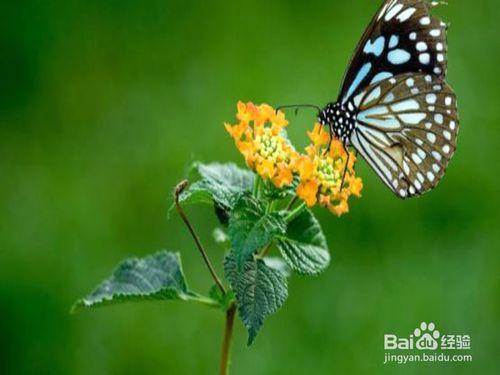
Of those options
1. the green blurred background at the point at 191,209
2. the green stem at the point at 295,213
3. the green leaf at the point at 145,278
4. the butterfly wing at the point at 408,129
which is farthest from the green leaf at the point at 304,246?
the green blurred background at the point at 191,209

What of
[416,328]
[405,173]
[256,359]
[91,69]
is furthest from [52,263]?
[405,173]

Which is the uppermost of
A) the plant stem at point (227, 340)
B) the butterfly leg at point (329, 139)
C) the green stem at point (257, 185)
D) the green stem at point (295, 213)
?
the butterfly leg at point (329, 139)

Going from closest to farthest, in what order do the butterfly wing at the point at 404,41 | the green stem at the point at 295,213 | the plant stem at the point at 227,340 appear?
the plant stem at the point at 227,340
the green stem at the point at 295,213
the butterfly wing at the point at 404,41

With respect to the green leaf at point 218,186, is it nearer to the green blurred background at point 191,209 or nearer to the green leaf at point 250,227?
the green leaf at point 250,227

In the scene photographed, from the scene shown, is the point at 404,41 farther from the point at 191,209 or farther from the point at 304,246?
the point at 191,209

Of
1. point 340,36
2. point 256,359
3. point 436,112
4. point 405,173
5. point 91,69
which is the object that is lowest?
point 256,359

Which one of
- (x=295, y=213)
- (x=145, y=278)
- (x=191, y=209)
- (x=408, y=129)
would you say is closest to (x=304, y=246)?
(x=295, y=213)

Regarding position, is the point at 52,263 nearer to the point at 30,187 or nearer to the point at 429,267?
the point at 30,187

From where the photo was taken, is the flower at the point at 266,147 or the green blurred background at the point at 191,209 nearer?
the flower at the point at 266,147

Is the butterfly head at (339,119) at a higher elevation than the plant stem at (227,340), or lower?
higher
